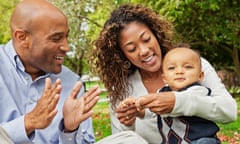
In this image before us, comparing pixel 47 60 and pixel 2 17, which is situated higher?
pixel 47 60

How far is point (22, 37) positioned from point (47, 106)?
0.63 m

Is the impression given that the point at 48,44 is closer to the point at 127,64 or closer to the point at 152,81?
the point at 127,64

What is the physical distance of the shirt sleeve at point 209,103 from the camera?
8.66 feet

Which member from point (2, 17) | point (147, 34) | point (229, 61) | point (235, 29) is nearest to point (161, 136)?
point (147, 34)

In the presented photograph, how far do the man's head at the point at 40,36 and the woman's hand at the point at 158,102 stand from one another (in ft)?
1.85

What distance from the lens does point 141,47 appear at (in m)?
3.07

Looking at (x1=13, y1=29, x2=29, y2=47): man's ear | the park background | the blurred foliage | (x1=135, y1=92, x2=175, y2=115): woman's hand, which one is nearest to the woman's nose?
(x1=135, y1=92, x2=175, y2=115): woman's hand

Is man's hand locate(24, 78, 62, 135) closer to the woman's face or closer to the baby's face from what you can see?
the baby's face

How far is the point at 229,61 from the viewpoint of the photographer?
1803cm

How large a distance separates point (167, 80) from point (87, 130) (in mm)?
595

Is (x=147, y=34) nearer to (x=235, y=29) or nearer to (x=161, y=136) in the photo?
(x=161, y=136)

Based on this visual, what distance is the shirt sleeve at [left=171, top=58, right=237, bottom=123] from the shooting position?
2641 mm

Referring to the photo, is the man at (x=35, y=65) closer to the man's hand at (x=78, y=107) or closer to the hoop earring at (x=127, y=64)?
the man's hand at (x=78, y=107)

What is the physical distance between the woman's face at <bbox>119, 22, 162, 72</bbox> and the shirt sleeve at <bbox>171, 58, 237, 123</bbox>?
0.29 m
